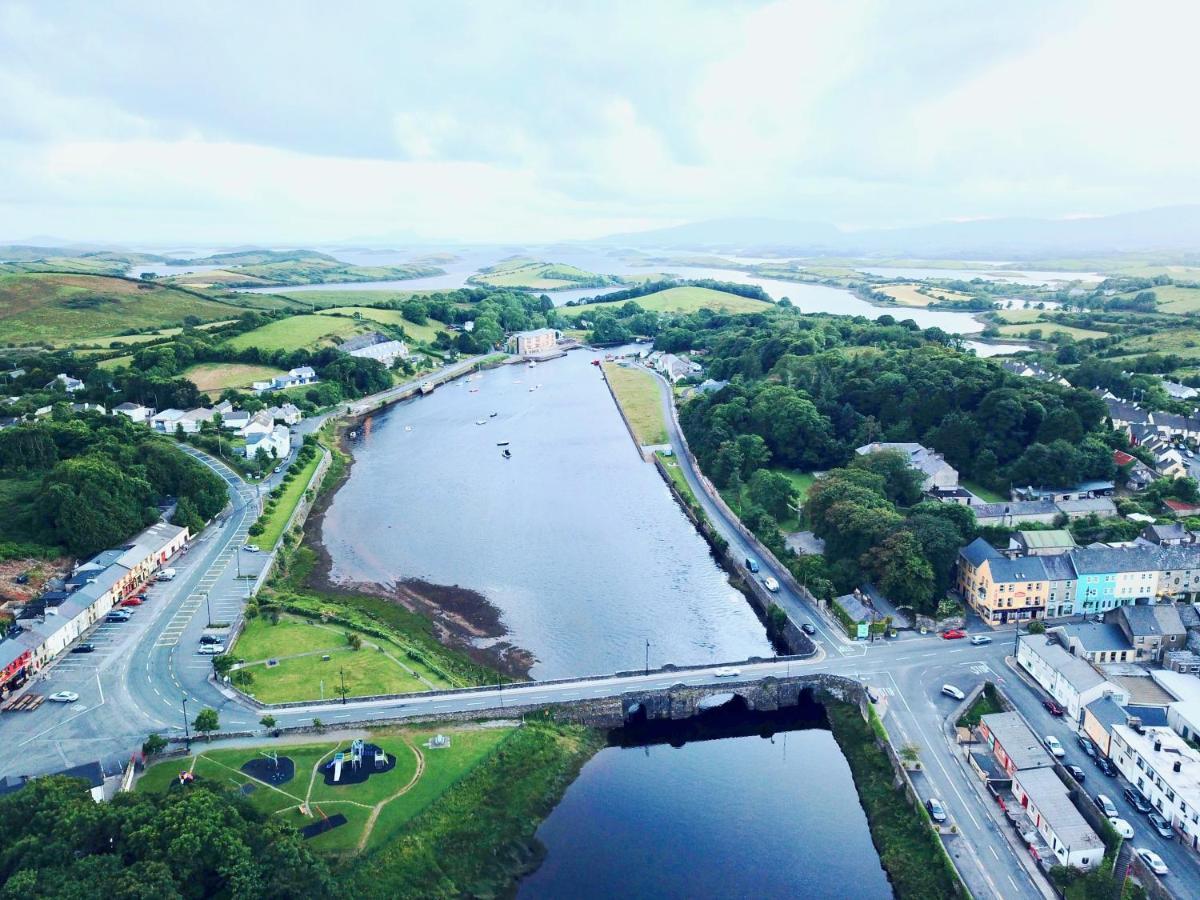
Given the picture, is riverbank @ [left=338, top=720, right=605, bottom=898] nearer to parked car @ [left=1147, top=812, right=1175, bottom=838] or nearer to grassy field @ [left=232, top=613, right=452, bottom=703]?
grassy field @ [left=232, top=613, right=452, bottom=703]

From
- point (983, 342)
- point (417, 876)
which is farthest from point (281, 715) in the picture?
point (983, 342)

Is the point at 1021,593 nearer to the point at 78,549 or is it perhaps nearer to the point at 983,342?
the point at 78,549

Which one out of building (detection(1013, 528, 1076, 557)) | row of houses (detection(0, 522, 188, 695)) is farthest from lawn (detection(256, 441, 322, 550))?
building (detection(1013, 528, 1076, 557))

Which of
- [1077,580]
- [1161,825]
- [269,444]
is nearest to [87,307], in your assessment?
[269,444]

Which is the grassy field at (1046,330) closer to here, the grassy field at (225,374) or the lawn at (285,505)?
the lawn at (285,505)

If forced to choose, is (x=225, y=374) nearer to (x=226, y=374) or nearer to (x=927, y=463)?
A: (x=226, y=374)

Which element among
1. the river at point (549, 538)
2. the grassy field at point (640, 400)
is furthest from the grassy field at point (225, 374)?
the grassy field at point (640, 400)
